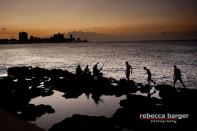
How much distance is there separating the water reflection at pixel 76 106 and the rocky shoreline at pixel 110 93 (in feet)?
1.99

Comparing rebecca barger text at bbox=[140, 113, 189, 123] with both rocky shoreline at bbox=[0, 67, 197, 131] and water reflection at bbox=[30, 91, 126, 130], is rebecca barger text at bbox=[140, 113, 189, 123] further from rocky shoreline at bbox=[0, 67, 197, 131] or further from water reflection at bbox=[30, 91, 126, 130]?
water reflection at bbox=[30, 91, 126, 130]

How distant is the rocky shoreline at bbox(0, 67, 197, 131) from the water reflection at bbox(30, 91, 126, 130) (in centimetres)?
61

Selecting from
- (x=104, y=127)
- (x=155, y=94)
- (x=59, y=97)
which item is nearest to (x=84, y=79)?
(x=59, y=97)

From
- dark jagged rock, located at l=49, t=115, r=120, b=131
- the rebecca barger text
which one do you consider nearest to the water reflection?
dark jagged rock, located at l=49, t=115, r=120, b=131

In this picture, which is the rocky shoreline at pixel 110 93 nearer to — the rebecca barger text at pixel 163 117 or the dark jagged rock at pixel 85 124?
the dark jagged rock at pixel 85 124

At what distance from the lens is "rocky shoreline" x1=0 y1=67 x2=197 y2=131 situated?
13430 mm

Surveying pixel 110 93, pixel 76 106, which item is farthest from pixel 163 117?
pixel 110 93

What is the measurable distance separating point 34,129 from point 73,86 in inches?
523

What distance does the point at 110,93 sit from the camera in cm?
2345

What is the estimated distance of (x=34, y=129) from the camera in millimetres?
13125

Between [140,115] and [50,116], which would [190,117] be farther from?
[50,116]

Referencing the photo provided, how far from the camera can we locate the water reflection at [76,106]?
1639cm

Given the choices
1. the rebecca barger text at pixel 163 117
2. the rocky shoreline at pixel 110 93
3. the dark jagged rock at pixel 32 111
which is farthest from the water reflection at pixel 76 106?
the rebecca barger text at pixel 163 117

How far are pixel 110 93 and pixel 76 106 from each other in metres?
4.95
